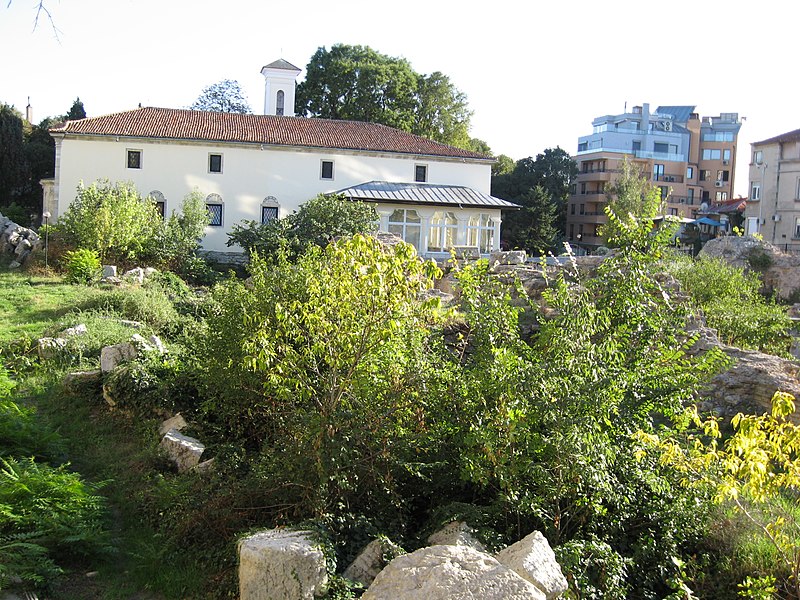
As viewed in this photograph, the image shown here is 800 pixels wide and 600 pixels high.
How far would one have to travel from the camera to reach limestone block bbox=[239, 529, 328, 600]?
19.3ft

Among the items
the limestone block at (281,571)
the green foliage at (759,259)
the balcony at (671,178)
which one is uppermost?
the balcony at (671,178)

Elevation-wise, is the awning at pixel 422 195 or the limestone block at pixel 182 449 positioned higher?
the awning at pixel 422 195

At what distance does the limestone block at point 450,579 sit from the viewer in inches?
194

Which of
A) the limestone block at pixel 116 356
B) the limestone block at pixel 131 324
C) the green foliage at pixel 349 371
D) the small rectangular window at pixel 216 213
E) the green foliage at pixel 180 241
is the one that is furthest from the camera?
the small rectangular window at pixel 216 213

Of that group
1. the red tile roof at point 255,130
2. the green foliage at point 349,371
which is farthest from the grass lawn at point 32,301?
the red tile roof at point 255,130

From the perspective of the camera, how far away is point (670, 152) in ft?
214

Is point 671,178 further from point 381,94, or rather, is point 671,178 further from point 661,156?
point 381,94

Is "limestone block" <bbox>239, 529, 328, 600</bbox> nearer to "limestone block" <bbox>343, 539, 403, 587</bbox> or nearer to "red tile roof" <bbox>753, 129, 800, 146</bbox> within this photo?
"limestone block" <bbox>343, 539, 403, 587</bbox>

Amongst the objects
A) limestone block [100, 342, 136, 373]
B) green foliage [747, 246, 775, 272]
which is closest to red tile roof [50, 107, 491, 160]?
green foliage [747, 246, 775, 272]

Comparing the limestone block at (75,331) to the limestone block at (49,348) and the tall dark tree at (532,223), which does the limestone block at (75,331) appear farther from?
the tall dark tree at (532,223)

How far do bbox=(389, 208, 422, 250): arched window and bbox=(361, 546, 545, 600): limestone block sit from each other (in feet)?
86.8

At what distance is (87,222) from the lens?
24.5 metres

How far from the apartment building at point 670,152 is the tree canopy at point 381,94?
16.0 meters

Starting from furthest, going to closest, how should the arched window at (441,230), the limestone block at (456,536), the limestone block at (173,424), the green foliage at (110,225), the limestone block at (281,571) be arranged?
the arched window at (441,230) < the green foliage at (110,225) < the limestone block at (173,424) < the limestone block at (456,536) < the limestone block at (281,571)
